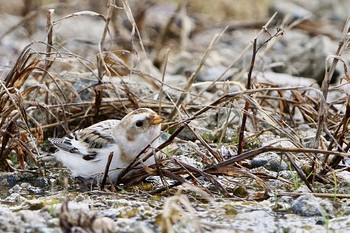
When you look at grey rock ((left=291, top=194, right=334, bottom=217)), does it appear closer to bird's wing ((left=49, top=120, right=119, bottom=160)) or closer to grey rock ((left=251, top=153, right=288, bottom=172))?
grey rock ((left=251, top=153, right=288, bottom=172))

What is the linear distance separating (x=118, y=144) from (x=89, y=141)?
25 cm

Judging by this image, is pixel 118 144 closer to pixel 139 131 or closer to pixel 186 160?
pixel 139 131

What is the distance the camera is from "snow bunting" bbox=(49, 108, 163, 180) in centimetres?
458

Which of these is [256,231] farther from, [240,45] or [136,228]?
[240,45]

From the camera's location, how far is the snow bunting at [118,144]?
4.58 m

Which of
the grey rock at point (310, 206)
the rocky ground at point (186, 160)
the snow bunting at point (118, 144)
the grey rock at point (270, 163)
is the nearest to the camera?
the rocky ground at point (186, 160)

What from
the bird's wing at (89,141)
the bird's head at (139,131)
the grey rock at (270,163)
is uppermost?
the bird's head at (139,131)

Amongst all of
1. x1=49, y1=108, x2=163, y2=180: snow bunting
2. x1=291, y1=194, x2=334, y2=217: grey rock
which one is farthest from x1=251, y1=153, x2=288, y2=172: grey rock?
x1=291, y1=194, x2=334, y2=217: grey rock

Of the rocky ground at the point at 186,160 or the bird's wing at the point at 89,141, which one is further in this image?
the bird's wing at the point at 89,141

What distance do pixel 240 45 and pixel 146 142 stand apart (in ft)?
19.7

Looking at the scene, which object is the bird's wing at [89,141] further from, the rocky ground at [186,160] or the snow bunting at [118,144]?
the rocky ground at [186,160]

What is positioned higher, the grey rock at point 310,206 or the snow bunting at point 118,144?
the snow bunting at point 118,144

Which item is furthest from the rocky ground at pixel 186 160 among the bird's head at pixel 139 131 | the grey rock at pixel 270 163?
the bird's head at pixel 139 131

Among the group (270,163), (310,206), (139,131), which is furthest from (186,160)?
(310,206)
